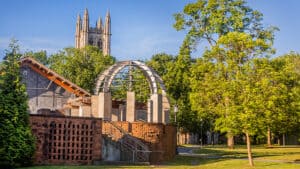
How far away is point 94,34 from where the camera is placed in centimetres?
13362

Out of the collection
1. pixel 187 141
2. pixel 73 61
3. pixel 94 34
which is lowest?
pixel 187 141

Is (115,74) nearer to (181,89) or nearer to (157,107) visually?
(157,107)

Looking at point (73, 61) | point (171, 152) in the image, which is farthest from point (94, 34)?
point (171, 152)

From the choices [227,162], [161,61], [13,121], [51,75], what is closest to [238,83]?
[227,162]

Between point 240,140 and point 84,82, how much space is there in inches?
1013

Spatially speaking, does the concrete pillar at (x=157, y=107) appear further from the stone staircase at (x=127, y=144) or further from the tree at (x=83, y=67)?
the tree at (x=83, y=67)

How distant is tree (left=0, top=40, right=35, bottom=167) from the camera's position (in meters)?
18.8

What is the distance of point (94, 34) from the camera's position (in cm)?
13362

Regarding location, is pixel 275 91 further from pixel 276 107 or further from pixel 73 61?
pixel 73 61

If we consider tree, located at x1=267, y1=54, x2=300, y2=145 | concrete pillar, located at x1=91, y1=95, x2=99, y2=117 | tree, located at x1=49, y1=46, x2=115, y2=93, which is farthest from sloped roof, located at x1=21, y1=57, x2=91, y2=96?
tree, located at x1=49, y1=46, x2=115, y2=93

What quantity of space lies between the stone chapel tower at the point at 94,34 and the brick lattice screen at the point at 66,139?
110m

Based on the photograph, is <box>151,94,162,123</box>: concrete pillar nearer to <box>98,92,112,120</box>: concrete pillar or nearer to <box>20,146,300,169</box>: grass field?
<box>20,146,300,169</box>: grass field

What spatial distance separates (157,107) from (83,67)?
4151 cm

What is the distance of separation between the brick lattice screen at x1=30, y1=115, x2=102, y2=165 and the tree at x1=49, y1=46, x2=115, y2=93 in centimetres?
3917
